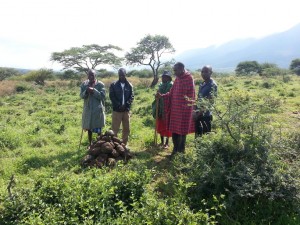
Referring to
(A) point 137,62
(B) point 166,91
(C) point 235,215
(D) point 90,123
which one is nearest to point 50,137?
(D) point 90,123

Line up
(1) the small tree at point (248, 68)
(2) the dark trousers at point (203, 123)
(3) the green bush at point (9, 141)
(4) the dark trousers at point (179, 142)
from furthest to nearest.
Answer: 1. (1) the small tree at point (248, 68)
2. (3) the green bush at point (9, 141)
3. (4) the dark trousers at point (179, 142)
4. (2) the dark trousers at point (203, 123)

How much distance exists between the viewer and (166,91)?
6.70m

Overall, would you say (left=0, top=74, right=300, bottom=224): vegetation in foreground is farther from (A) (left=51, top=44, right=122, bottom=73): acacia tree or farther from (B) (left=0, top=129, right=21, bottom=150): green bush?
(A) (left=51, top=44, right=122, bottom=73): acacia tree

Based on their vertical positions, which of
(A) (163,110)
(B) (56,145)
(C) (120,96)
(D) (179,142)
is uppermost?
(C) (120,96)

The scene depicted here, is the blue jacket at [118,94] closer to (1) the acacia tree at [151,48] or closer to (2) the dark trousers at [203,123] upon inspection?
(2) the dark trousers at [203,123]

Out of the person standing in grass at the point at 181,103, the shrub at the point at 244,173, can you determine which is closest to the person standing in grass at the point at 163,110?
the person standing in grass at the point at 181,103

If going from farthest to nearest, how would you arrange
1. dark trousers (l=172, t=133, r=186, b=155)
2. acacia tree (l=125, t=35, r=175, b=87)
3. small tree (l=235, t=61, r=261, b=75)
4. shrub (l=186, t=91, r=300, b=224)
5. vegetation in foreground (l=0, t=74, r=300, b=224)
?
small tree (l=235, t=61, r=261, b=75) → acacia tree (l=125, t=35, r=175, b=87) → dark trousers (l=172, t=133, r=186, b=155) → shrub (l=186, t=91, r=300, b=224) → vegetation in foreground (l=0, t=74, r=300, b=224)

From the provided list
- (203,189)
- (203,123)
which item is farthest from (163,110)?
(203,189)

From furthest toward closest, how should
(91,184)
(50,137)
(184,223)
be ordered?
1. (50,137)
2. (91,184)
3. (184,223)

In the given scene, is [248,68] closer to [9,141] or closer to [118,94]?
[118,94]

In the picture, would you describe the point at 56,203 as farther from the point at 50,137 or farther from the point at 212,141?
the point at 50,137

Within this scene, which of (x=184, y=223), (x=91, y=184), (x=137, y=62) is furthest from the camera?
(x=137, y=62)

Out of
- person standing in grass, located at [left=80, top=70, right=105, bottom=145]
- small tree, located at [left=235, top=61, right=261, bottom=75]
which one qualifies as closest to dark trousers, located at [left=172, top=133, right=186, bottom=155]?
person standing in grass, located at [left=80, top=70, right=105, bottom=145]

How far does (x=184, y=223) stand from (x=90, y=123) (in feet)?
12.4
